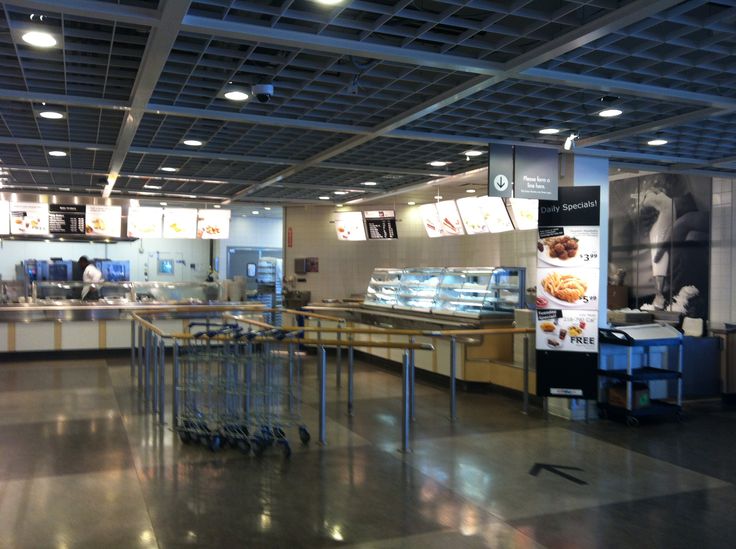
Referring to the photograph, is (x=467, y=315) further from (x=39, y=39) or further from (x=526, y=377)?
(x=39, y=39)

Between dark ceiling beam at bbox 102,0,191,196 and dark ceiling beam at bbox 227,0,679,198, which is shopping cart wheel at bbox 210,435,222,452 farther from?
dark ceiling beam at bbox 227,0,679,198

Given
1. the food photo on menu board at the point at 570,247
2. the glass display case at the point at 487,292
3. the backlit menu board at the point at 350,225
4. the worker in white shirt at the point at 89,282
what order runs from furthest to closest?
the backlit menu board at the point at 350,225
the worker in white shirt at the point at 89,282
the glass display case at the point at 487,292
the food photo on menu board at the point at 570,247

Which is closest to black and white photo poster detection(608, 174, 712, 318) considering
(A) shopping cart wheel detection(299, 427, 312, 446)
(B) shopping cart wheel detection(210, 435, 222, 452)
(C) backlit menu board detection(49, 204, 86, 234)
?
(A) shopping cart wheel detection(299, 427, 312, 446)

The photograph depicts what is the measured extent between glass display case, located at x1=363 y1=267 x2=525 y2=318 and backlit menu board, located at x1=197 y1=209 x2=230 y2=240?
3.64 metres

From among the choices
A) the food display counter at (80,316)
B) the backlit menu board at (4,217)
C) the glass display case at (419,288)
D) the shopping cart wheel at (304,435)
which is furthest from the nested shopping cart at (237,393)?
the backlit menu board at (4,217)

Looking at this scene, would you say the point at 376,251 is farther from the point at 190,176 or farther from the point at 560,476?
the point at 560,476

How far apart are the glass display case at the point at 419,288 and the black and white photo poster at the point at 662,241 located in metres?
3.23

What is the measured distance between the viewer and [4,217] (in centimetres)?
1223

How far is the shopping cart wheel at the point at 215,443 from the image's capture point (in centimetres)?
598

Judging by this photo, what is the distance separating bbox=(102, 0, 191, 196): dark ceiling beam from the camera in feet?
12.6

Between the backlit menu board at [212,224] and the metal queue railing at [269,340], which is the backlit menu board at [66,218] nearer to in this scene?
the backlit menu board at [212,224]

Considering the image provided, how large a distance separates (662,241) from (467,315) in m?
3.67

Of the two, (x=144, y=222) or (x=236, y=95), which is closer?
(x=236, y=95)

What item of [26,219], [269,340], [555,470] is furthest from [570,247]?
[26,219]
